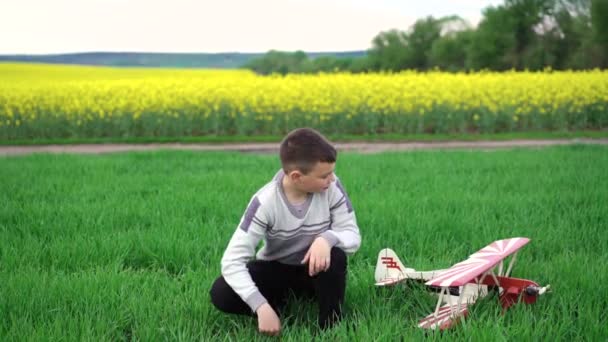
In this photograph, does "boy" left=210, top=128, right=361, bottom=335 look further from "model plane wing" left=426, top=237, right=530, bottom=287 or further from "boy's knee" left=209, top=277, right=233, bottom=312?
"model plane wing" left=426, top=237, right=530, bottom=287

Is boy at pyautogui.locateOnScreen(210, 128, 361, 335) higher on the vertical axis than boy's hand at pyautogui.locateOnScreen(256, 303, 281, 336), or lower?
higher

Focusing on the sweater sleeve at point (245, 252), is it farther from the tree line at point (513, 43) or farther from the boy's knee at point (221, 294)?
the tree line at point (513, 43)

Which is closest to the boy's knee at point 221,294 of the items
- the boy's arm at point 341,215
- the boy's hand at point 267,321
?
the boy's hand at point 267,321

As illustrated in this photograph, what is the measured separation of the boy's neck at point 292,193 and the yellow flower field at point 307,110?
423 inches

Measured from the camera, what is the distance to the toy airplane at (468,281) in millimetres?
2414

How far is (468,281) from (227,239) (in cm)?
202

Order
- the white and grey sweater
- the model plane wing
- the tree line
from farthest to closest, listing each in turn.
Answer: the tree line, the white and grey sweater, the model plane wing

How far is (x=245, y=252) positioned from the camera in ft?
8.42

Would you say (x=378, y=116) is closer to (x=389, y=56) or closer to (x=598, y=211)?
(x=598, y=211)

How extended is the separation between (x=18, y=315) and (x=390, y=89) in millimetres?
12261

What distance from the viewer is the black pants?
257 cm

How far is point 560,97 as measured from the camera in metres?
14.0

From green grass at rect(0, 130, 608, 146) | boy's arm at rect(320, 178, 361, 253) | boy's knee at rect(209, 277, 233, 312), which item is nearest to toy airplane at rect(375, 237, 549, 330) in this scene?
boy's arm at rect(320, 178, 361, 253)

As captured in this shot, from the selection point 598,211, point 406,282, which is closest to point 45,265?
point 406,282
